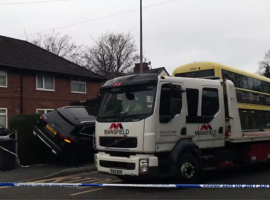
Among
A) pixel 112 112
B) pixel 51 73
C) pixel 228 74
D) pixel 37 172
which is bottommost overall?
pixel 37 172

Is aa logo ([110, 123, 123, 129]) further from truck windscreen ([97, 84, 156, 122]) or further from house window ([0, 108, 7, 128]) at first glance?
house window ([0, 108, 7, 128])

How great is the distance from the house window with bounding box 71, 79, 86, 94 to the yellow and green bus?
56.1 feet

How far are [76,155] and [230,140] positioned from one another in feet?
19.0

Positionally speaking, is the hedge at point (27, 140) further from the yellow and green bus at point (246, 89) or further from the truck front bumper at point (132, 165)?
the yellow and green bus at point (246, 89)

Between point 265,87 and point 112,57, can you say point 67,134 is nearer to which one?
point 265,87

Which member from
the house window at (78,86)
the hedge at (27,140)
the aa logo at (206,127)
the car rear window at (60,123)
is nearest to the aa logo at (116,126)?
the aa logo at (206,127)

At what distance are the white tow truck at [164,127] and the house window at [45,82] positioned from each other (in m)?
17.3

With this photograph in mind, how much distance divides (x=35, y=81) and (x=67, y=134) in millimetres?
13467

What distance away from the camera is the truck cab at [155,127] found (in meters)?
7.94

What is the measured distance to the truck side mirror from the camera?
8.05 meters

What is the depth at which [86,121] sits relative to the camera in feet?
43.1

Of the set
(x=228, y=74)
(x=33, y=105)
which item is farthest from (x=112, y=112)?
(x=33, y=105)

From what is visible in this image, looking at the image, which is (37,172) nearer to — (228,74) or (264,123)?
(228,74)

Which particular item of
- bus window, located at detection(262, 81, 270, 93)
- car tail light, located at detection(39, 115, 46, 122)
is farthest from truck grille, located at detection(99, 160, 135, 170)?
bus window, located at detection(262, 81, 270, 93)
